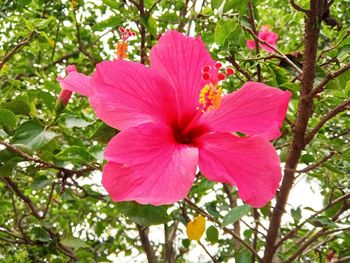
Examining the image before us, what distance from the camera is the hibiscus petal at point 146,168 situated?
858mm

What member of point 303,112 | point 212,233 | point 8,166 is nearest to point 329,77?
point 303,112

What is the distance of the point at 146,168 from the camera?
0.90 meters

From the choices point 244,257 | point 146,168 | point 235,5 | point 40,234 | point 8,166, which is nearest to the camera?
point 146,168

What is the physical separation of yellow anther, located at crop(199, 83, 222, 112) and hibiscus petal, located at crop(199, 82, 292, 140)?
0.11ft

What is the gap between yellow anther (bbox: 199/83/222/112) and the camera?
3.17 feet

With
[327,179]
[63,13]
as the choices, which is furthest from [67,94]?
[63,13]

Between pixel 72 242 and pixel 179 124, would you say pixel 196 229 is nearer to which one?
pixel 179 124

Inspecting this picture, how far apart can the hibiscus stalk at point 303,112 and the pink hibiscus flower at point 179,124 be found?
0.10 meters

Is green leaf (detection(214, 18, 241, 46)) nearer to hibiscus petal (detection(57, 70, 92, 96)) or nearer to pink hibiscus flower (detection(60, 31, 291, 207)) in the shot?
pink hibiscus flower (detection(60, 31, 291, 207))

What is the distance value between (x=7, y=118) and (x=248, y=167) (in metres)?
0.70

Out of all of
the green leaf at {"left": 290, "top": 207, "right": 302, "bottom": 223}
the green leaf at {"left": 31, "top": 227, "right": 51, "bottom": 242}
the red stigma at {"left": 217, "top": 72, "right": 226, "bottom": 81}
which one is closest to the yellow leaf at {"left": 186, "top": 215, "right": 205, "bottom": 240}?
the green leaf at {"left": 290, "top": 207, "right": 302, "bottom": 223}

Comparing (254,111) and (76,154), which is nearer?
(254,111)

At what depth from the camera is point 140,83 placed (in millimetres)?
944

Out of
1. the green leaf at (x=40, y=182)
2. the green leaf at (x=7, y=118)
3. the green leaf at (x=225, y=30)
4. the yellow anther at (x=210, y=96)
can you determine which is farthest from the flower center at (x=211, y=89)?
the green leaf at (x=40, y=182)
